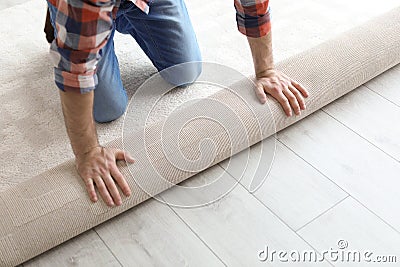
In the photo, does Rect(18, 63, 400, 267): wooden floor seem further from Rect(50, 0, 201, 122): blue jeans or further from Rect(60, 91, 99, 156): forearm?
Rect(50, 0, 201, 122): blue jeans

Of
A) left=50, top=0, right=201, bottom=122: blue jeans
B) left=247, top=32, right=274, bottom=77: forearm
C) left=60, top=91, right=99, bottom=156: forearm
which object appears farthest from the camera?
left=50, top=0, right=201, bottom=122: blue jeans

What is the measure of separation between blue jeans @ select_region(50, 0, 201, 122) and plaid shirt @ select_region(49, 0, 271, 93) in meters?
0.38

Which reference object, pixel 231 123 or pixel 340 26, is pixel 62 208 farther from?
pixel 340 26

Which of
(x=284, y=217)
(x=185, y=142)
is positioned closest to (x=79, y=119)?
(x=185, y=142)

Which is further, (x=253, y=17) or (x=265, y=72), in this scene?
(x=265, y=72)

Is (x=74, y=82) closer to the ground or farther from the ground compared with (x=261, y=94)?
farther from the ground

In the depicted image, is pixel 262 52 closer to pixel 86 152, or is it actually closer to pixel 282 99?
pixel 282 99

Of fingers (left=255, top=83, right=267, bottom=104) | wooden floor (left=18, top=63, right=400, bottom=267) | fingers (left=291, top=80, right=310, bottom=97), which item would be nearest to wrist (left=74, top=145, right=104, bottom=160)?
wooden floor (left=18, top=63, right=400, bottom=267)

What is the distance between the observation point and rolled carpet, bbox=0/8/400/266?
4.56 feet

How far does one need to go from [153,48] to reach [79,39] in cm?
64

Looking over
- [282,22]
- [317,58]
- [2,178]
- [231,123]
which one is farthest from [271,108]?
[2,178]

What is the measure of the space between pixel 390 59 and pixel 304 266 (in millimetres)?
745

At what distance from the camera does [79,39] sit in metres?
1.21

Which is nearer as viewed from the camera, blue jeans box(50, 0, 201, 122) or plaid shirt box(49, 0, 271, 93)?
plaid shirt box(49, 0, 271, 93)
